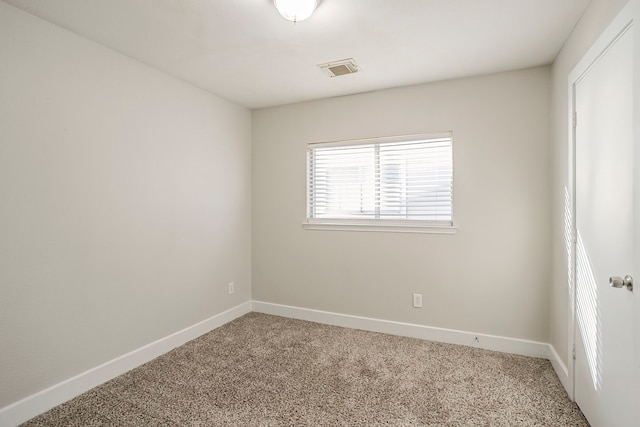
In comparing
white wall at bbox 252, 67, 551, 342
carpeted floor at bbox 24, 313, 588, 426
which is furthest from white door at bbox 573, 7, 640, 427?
white wall at bbox 252, 67, 551, 342

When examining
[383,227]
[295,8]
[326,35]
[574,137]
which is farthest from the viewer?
[383,227]

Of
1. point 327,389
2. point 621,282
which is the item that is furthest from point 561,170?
point 327,389

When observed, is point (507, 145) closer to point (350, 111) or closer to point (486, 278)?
point (486, 278)

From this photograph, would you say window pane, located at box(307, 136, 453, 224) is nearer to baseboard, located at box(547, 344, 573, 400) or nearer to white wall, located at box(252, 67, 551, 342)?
white wall, located at box(252, 67, 551, 342)

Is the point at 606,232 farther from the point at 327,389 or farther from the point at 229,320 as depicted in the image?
the point at 229,320

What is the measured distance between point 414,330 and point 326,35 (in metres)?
2.68

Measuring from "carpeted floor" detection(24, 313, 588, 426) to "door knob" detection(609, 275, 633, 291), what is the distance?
1009 mm

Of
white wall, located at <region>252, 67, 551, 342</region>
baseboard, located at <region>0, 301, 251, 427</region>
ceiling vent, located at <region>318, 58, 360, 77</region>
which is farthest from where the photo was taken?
white wall, located at <region>252, 67, 551, 342</region>

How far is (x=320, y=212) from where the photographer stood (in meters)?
3.72

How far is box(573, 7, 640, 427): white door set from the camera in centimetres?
144

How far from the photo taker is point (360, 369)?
8.43 ft

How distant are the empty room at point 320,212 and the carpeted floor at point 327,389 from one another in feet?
0.06

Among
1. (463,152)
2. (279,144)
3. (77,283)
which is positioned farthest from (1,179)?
(463,152)

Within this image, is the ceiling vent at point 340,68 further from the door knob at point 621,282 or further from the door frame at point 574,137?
the door knob at point 621,282
